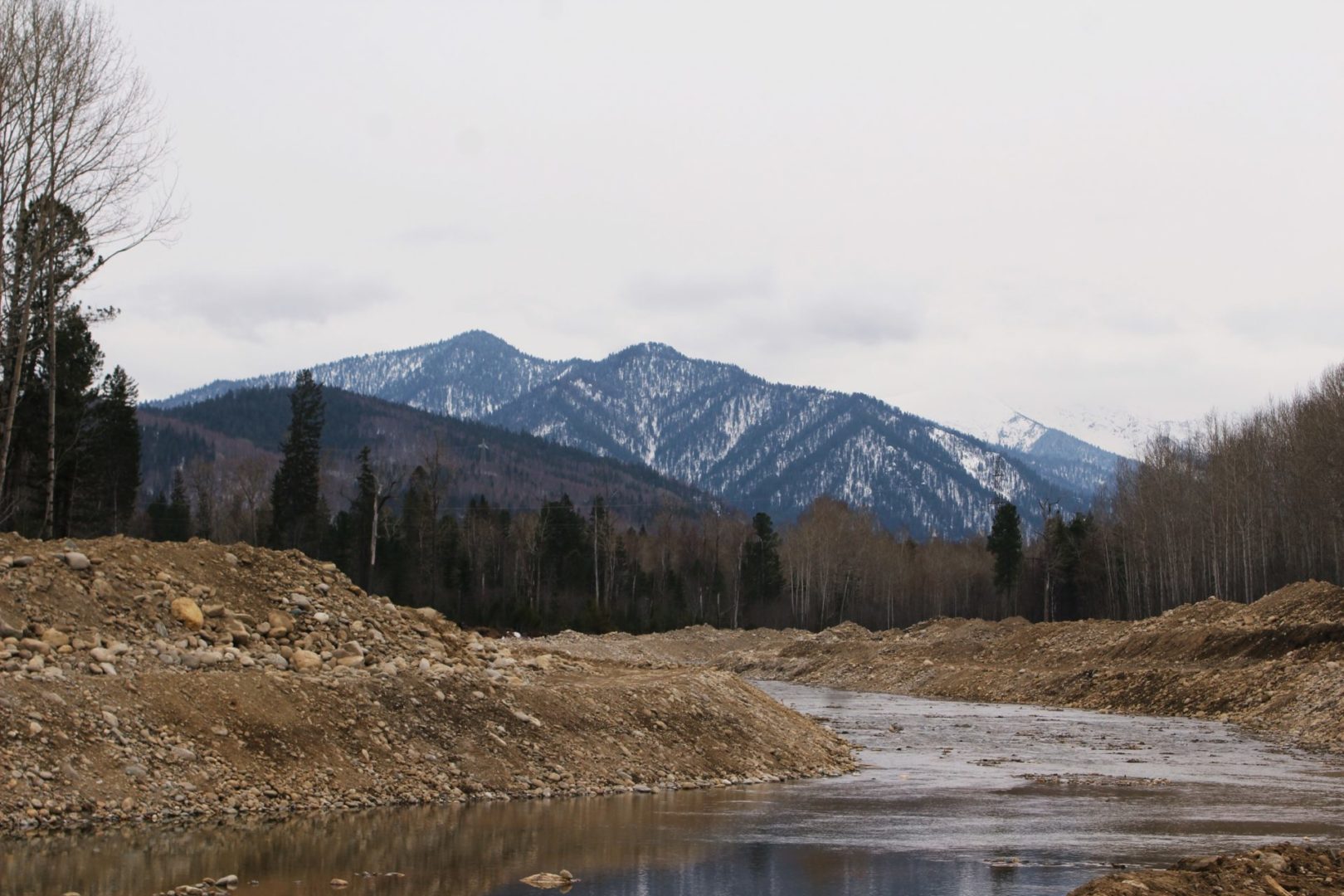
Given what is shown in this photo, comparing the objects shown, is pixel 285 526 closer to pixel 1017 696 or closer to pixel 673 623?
pixel 673 623

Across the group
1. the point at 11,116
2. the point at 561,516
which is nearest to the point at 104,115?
the point at 11,116

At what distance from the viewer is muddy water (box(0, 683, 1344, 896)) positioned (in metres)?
14.0

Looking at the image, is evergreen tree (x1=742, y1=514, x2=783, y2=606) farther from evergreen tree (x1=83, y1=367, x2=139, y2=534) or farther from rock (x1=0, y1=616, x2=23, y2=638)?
rock (x1=0, y1=616, x2=23, y2=638)

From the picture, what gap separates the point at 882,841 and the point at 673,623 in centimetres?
9668

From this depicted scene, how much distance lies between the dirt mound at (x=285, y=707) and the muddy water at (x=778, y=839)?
0.98 m

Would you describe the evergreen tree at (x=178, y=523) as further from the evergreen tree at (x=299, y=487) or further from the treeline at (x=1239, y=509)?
the treeline at (x=1239, y=509)

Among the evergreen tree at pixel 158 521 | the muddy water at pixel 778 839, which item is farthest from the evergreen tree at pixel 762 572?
the muddy water at pixel 778 839

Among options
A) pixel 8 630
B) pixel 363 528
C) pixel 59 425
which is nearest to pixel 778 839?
pixel 8 630

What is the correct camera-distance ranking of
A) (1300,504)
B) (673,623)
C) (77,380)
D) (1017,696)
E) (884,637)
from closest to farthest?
(1017,696) < (77,380) < (1300,504) < (884,637) < (673,623)

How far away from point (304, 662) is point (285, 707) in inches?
104

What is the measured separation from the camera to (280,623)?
23922 millimetres

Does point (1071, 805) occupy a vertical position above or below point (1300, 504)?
below

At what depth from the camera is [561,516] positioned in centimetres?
13138

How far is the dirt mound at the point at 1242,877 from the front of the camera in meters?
11.5
